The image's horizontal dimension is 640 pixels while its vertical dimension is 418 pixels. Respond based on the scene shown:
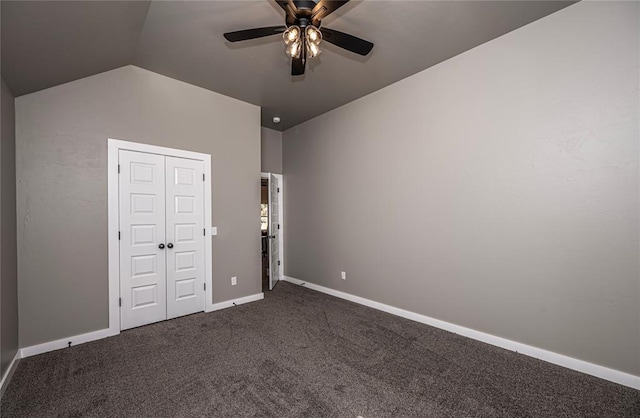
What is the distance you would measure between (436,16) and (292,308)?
3.75 metres

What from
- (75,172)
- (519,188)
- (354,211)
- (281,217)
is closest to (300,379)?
(354,211)

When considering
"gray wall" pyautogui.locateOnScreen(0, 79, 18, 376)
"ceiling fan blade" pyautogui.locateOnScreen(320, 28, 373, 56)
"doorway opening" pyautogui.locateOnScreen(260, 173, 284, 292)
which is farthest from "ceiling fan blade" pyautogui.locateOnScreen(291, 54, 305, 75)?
Result: "doorway opening" pyautogui.locateOnScreen(260, 173, 284, 292)

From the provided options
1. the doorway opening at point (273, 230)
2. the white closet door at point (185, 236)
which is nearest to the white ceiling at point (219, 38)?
the white closet door at point (185, 236)

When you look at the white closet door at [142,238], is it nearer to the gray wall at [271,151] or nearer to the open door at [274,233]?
the open door at [274,233]

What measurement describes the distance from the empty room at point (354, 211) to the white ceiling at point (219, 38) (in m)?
0.02

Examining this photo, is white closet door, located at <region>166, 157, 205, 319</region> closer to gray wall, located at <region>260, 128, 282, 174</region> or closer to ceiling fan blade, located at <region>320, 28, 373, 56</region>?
gray wall, located at <region>260, 128, 282, 174</region>

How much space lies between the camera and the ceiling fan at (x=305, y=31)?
188 cm

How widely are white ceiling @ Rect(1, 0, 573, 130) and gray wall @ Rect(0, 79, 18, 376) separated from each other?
0.35 meters

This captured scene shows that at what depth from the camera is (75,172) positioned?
2.82 metres

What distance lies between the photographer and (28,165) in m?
2.59

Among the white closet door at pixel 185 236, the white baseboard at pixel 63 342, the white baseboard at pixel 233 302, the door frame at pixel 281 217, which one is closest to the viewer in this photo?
the white baseboard at pixel 63 342

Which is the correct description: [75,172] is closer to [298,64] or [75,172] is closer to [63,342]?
[63,342]

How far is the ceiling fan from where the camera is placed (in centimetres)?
188

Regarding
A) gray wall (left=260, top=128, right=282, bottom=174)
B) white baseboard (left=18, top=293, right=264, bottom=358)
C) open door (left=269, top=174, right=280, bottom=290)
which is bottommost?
white baseboard (left=18, top=293, right=264, bottom=358)
